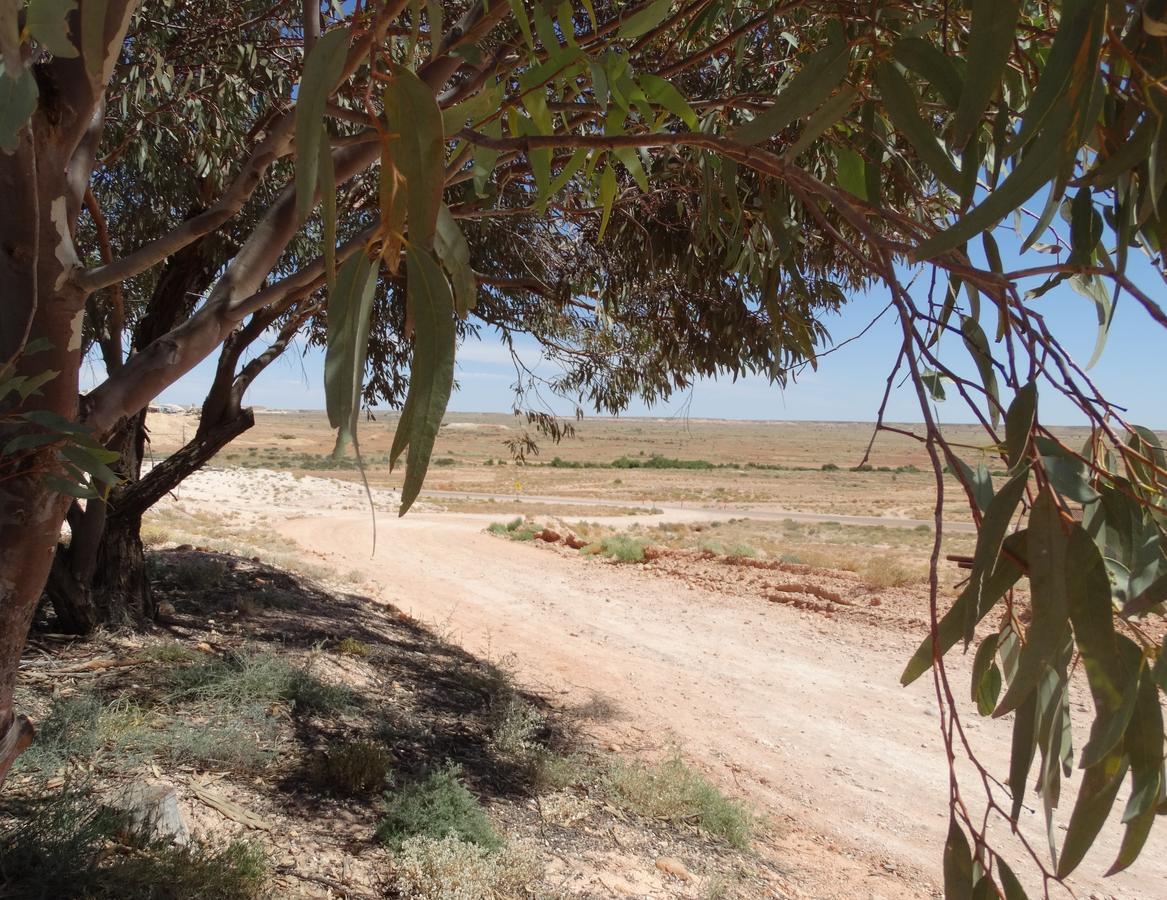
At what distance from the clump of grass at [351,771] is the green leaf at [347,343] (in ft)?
11.1

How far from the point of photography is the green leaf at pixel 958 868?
1299 mm

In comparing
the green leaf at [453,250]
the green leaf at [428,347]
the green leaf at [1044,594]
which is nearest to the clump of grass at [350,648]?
the green leaf at [453,250]

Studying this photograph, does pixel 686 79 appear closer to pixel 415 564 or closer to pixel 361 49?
pixel 361 49

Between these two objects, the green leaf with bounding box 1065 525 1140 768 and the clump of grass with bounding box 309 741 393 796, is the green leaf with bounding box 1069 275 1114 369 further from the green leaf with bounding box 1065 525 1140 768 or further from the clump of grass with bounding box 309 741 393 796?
the clump of grass with bounding box 309 741 393 796

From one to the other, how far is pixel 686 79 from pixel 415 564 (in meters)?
9.30

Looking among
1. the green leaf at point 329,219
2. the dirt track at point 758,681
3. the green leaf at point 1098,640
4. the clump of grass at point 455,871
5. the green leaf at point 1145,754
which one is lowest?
the dirt track at point 758,681

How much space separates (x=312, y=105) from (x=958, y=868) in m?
1.46

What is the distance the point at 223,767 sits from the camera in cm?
375

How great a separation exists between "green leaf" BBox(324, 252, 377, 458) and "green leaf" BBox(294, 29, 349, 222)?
0.31 feet

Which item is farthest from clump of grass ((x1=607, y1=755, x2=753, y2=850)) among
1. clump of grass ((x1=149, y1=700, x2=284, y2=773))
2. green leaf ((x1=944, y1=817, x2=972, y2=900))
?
green leaf ((x1=944, y1=817, x2=972, y2=900))

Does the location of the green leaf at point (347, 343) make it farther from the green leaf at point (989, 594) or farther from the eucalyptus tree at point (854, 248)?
the green leaf at point (989, 594)

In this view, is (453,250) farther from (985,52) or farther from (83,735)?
(83,735)

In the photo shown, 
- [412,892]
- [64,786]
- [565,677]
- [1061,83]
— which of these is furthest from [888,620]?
[1061,83]

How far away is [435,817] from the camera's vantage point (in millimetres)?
3582
